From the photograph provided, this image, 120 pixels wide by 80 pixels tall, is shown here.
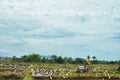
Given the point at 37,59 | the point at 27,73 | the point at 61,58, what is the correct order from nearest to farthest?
the point at 27,73 < the point at 37,59 < the point at 61,58

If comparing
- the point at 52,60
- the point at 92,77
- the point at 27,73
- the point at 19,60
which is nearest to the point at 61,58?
the point at 52,60

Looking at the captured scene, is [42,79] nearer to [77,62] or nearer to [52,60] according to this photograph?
[52,60]

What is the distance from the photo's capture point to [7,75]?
33406 millimetres

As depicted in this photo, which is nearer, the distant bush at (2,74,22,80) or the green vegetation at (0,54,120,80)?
the green vegetation at (0,54,120,80)

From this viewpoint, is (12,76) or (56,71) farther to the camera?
(56,71)

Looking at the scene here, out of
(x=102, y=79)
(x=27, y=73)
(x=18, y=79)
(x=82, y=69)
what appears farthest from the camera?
(x=82, y=69)

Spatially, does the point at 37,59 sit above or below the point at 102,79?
above

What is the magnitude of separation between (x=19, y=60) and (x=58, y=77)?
186 ft

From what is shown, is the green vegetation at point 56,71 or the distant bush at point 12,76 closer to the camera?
the green vegetation at point 56,71

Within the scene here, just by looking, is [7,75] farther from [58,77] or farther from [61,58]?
[61,58]

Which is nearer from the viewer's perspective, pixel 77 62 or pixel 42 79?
pixel 42 79

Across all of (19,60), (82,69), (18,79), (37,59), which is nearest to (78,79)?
(18,79)

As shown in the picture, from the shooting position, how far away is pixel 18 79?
105ft

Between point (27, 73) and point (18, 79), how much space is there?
30462 mm
